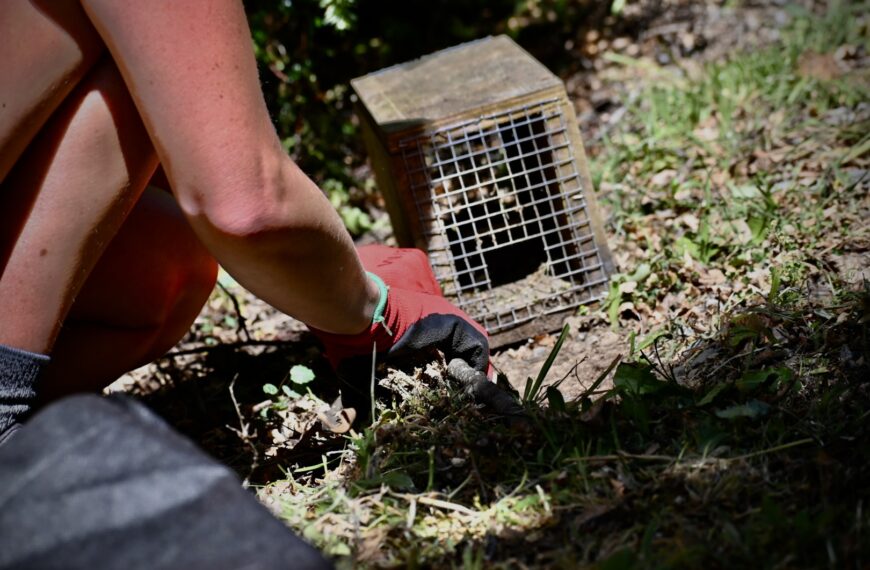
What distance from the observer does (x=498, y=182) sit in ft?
8.02

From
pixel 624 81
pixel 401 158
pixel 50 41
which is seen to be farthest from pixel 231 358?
pixel 624 81

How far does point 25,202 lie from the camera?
1.59 m

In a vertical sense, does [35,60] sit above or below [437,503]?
above

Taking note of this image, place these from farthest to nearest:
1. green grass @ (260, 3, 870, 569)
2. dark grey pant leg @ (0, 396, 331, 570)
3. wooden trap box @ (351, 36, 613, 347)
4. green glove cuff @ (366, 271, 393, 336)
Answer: wooden trap box @ (351, 36, 613, 347) → green glove cuff @ (366, 271, 393, 336) → green grass @ (260, 3, 870, 569) → dark grey pant leg @ (0, 396, 331, 570)

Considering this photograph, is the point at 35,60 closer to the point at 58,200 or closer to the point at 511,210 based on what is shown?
the point at 58,200

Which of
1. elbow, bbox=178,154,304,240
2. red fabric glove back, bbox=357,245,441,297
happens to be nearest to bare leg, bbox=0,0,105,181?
elbow, bbox=178,154,304,240

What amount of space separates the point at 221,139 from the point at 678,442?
38.4 inches

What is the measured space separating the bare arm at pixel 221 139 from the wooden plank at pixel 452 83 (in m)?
0.77

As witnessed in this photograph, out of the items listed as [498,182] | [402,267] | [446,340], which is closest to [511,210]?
[498,182]

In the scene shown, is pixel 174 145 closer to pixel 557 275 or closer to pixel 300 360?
pixel 300 360

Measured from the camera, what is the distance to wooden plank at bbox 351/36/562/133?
2373 mm

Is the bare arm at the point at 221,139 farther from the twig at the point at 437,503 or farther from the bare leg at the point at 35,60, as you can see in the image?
the twig at the point at 437,503

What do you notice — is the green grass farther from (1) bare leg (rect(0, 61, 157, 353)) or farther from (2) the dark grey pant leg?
(1) bare leg (rect(0, 61, 157, 353))

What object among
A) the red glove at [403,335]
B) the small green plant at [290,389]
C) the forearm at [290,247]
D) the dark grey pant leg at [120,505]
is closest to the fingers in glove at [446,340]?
the red glove at [403,335]
